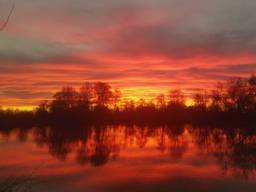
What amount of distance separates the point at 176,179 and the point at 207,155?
860 cm

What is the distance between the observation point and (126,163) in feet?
68.9

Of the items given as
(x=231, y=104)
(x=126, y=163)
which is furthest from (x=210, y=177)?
(x=231, y=104)

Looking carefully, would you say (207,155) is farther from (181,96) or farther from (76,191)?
(181,96)

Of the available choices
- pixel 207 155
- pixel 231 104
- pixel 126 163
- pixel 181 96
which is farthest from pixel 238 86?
pixel 126 163

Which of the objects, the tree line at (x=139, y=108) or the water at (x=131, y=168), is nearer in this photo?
the water at (x=131, y=168)

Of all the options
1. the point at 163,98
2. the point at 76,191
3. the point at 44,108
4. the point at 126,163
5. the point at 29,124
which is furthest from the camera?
the point at 163,98

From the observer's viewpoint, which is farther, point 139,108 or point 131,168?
point 139,108

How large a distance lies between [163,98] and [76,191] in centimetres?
7376

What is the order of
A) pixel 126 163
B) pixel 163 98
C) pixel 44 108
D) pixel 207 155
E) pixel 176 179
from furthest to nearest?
pixel 163 98 → pixel 44 108 → pixel 207 155 → pixel 126 163 → pixel 176 179

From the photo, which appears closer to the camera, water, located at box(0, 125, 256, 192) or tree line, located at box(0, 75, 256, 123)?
water, located at box(0, 125, 256, 192)

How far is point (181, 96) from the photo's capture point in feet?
285

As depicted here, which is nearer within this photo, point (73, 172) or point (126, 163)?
point (73, 172)

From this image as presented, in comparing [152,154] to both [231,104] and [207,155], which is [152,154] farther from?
[231,104]

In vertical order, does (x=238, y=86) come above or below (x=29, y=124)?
above
